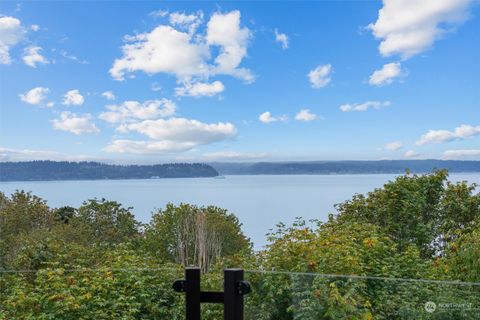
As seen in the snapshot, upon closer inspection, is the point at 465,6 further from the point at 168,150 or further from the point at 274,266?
the point at 168,150

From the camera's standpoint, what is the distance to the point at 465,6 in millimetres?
9047

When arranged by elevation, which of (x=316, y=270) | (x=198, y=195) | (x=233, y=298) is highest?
(x=233, y=298)

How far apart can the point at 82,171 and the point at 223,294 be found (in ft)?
52.4

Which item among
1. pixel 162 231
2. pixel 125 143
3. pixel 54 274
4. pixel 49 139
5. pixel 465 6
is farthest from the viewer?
pixel 125 143

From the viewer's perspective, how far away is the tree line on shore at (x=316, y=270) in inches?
107

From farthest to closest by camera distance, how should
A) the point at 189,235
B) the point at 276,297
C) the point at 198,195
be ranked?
1. the point at 198,195
2. the point at 189,235
3. the point at 276,297

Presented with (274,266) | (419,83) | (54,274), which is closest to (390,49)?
(419,83)

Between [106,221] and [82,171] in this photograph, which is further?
[82,171]

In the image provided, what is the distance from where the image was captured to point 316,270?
3.70 metres

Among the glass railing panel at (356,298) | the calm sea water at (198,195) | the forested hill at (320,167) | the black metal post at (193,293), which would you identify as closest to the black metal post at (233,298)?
the black metal post at (193,293)

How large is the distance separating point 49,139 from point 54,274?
55.4ft

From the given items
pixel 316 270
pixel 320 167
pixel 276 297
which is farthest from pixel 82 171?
pixel 276 297

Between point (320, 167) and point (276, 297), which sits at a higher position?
point (320, 167)

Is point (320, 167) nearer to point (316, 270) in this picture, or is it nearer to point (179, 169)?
point (179, 169)
